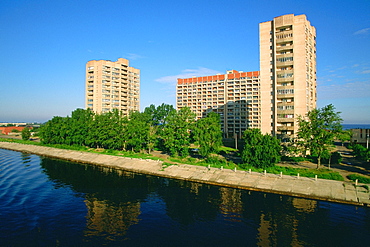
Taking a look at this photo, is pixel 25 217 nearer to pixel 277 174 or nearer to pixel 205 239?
pixel 205 239

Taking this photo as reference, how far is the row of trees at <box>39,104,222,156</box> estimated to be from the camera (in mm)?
59250

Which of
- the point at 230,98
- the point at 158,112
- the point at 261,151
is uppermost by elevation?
the point at 230,98

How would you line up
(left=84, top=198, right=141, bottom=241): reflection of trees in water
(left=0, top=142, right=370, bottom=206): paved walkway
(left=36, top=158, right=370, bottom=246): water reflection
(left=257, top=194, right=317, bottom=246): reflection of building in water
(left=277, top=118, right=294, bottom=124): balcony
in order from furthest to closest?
1. (left=277, top=118, right=294, bottom=124): balcony
2. (left=0, top=142, right=370, bottom=206): paved walkway
3. (left=84, top=198, right=141, bottom=241): reflection of trees in water
4. (left=36, top=158, right=370, bottom=246): water reflection
5. (left=257, top=194, right=317, bottom=246): reflection of building in water

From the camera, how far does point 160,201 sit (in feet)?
123

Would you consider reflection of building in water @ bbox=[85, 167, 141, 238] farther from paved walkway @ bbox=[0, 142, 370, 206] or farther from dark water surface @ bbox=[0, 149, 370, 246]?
paved walkway @ bbox=[0, 142, 370, 206]

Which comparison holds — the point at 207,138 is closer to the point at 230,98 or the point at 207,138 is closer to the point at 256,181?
the point at 256,181

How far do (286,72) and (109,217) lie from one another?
59599 millimetres

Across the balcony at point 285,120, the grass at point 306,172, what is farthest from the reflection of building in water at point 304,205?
the balcony at point 285,120

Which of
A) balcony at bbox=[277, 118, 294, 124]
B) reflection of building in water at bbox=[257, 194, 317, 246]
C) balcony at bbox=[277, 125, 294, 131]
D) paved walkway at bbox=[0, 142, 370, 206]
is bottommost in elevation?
reflection of building in water at bbox=[257, 194, 317, 246]

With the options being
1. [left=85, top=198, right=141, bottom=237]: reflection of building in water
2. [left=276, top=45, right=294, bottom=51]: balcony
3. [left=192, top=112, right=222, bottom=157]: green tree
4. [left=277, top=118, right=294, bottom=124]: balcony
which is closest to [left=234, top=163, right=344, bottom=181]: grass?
[left=192, top=112, right=222, bottom=157]: green tree

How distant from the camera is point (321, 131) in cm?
5231

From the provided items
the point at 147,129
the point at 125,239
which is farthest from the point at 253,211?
the point at 147,129

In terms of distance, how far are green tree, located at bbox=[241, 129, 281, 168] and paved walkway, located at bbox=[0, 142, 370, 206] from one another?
3.36 meters

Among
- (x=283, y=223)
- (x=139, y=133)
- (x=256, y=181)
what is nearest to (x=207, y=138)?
(x=256, y=181)
